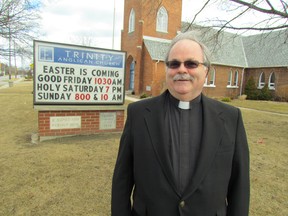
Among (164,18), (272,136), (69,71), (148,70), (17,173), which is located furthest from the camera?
(164,18)

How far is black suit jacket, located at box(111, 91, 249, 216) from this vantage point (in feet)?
5.26

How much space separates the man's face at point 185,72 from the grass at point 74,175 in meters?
2.25

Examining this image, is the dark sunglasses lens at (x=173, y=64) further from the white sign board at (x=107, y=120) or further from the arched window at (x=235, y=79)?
the arched window at (x=235, y=79)

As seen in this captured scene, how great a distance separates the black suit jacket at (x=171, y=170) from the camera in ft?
5.26

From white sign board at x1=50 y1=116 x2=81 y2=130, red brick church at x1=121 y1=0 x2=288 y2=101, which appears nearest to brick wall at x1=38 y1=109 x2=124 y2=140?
white sign board at x1=50 y1=116 x2=81 y2=130

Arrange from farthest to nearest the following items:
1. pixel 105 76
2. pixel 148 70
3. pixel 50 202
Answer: pixel 148 70 < pixel 105 76 < pixel 50 202

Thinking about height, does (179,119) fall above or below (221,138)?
above

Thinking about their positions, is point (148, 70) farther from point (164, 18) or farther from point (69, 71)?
point (69, 71)

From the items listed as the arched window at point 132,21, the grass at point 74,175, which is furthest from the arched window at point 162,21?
the grass at point 74,175

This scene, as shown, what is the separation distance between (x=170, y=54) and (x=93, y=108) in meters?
5.41

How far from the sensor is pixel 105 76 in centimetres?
706

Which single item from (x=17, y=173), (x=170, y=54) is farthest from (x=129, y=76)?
(x=170, y=54)

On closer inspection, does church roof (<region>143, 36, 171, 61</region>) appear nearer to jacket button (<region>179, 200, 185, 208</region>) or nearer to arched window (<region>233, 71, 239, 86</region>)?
arched window (<region>233, 71, 239, 86</region>)

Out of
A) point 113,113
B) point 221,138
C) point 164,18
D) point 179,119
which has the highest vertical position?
point 164,18
